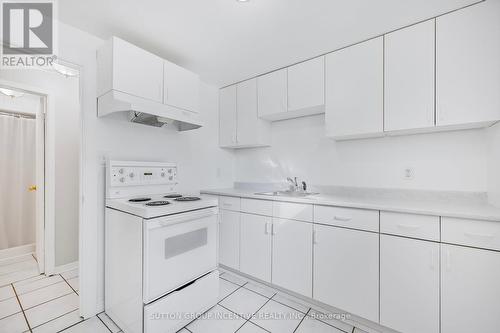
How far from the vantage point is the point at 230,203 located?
2.31 m

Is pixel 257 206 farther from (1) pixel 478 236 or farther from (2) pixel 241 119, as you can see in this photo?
(1) pixel 478 236

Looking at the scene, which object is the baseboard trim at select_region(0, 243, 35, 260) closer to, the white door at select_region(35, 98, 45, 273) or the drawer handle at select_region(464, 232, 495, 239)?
the white door at select_region(35, 98, 45, 273)

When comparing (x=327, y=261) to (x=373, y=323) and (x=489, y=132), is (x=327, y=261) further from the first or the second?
(x=489, y=132)

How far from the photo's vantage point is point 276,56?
2.06m

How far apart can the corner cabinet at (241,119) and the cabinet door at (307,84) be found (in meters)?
0.48

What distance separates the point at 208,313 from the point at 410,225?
1.64 metres

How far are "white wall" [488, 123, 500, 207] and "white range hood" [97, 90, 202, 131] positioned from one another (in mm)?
2253

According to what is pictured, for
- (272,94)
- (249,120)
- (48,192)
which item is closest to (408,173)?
(272,94)

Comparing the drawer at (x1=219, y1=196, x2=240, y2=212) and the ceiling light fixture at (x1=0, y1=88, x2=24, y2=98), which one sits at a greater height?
the ceiling light fixture at (x1=0, y1=88, x2=24, y2=98)

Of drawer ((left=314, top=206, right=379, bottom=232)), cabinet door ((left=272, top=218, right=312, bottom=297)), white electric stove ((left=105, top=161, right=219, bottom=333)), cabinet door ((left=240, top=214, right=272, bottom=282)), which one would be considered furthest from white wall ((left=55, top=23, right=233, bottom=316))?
drawer ((left=314, top=206, right=379, bottom=232))

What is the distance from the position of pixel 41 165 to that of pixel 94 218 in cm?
127

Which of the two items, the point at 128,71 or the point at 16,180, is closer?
the point at 128,71

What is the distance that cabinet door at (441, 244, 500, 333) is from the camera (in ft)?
3.80

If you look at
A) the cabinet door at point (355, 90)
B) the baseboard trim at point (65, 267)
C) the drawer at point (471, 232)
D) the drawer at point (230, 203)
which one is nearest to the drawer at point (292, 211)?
the drawer at point (230, 203)
